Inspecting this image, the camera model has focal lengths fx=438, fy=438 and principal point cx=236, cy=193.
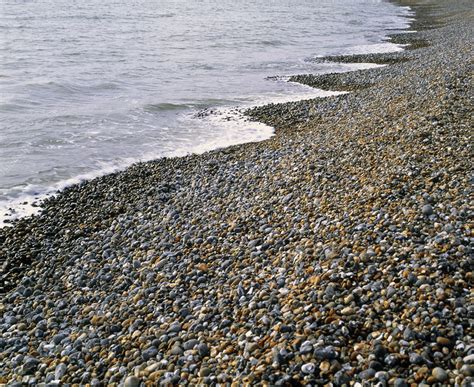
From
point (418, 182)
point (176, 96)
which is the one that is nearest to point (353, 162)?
point (418, 182)

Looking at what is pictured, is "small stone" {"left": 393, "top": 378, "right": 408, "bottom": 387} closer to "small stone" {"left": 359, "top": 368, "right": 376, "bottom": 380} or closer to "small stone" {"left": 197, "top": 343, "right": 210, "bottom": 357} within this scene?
"small stone" {"left": 359, "top": 368, "right": 376, "bottom": 380}

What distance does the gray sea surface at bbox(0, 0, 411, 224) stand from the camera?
16.4 meters

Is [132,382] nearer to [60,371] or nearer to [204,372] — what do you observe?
[204,372]

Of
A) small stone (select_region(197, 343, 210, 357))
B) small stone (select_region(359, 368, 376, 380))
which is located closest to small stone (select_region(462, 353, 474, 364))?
small stone (select_region(359, 368, 376, 380))

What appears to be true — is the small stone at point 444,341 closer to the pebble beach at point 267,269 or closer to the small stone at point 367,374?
the pebble beach at point 267,269

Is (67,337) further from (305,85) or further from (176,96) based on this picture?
(305,85)

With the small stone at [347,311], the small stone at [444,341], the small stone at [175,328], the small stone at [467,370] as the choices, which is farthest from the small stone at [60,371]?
the small stone at [467,370]

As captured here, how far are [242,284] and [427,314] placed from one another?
2824 millimetres

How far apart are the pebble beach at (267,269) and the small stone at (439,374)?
2 centimetres

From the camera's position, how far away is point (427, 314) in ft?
16.8

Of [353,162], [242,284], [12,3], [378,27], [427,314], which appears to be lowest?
[242,284]

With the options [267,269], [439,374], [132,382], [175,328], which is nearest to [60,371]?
[132,382]

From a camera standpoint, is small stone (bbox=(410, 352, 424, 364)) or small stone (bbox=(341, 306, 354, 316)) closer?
small stone (bbox=(410, 352, 424, 364))

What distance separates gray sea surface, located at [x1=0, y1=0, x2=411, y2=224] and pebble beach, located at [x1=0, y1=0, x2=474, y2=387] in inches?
133
